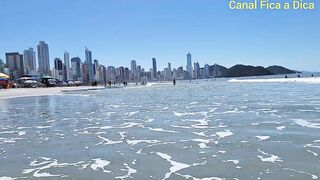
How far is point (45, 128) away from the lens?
1305 cm

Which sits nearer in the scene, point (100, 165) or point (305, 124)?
point (100, 165)

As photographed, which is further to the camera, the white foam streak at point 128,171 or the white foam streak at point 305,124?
the white foam streak at point 305,124

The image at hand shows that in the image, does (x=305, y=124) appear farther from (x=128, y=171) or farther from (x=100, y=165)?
(x=100, y=165)

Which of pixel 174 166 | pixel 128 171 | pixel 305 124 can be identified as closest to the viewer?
pixel 128 171

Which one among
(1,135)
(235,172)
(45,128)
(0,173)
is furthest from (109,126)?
(235,172)

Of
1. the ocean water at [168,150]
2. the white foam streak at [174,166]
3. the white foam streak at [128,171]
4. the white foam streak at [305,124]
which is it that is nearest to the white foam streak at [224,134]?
the ocean water at [168,150]

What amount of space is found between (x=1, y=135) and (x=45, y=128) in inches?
66.1

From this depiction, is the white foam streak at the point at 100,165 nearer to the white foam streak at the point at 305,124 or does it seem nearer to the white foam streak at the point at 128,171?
the white foam streak at the point at 128,171

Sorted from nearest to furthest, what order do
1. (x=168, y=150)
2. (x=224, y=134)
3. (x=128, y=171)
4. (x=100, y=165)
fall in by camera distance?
1. (x=128, y=171)
2. (x=100, y=165)
3. (x=168, y=150)
4. (x=224, y=134)

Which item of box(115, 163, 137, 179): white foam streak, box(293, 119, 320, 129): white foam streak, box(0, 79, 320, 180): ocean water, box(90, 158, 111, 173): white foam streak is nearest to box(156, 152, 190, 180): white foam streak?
box(0, 79, 320, 180): ocean water

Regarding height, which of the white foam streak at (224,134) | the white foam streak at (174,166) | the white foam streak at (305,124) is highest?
the white foam streak at (305,124)

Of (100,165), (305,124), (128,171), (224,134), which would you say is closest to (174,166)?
(128,171)

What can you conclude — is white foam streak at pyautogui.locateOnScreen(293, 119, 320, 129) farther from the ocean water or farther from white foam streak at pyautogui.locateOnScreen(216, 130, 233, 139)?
white foam streak at pyautogui.locateOnScreen(216, 130, 233, 139)

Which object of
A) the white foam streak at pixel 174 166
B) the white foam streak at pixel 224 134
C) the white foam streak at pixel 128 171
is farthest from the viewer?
the white foam streak at pixel 224 134
